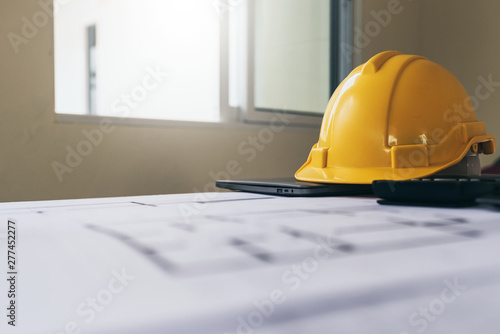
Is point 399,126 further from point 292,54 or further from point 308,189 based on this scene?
point 292,54

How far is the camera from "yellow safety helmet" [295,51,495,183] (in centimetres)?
82

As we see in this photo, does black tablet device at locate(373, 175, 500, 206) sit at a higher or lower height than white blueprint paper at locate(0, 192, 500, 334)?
higher

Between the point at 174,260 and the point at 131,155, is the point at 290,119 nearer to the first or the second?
the point at 131,155

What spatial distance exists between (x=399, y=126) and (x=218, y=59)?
3.55 feet

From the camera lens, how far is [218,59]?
5.77 feet

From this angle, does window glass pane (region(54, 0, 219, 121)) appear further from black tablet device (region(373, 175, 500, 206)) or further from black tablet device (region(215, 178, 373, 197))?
black tablet device (region(373, 175, 500, 206))

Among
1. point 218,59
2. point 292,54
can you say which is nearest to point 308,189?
point 218,59

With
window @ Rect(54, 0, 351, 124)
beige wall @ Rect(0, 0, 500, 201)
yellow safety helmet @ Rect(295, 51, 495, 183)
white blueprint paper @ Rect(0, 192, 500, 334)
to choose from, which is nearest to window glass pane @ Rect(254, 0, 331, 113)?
window @ Rect(54, 0, 351, 124)

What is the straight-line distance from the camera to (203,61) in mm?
1846

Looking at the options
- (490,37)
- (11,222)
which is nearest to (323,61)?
(490,37)

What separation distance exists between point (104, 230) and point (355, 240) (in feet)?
0.87

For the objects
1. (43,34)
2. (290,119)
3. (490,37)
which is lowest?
(290,119)

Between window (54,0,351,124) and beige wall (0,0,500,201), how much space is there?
0.11 m

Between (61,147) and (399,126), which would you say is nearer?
(399,126)
